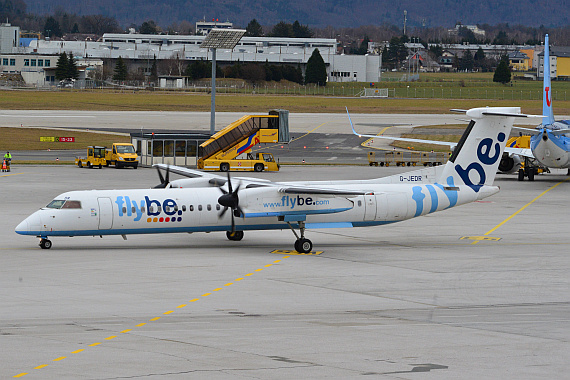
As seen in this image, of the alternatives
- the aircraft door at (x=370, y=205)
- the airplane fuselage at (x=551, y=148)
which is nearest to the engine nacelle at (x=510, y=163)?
the airplane fuselage at (x=551, y=148)

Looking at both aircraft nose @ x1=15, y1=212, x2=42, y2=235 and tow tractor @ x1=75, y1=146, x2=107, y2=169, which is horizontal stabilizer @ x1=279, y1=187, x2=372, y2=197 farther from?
tow tractor @ x1=75, y1=146, x2=107, y2=169

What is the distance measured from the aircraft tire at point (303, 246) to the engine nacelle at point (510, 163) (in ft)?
112

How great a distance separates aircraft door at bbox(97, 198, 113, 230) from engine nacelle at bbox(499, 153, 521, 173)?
39595 millimetres

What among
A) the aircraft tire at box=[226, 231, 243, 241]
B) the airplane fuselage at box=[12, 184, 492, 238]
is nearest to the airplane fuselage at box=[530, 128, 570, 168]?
the airplane fuselage at box=[12, 184, 492, 238]

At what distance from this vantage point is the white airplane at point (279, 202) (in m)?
31.9

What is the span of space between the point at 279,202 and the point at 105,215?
744 cm

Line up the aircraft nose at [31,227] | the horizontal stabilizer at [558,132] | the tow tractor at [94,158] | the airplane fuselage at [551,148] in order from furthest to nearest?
the tow tractor at [94,158]
the airplane fuselage at [551,148]
the horizontal stabilizer at [558,132]
the aircraft nose at [31,227]

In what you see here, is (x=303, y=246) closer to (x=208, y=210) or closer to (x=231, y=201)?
(x=231, y=201)

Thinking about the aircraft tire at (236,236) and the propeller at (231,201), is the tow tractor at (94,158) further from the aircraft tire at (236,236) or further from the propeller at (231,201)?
the propeller at (231,201)

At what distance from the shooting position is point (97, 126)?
10525cm

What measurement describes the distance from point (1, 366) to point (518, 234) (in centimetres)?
2852

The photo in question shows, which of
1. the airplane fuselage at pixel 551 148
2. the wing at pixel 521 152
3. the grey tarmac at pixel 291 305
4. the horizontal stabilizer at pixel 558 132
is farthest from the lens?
the wing at pixel 521 152

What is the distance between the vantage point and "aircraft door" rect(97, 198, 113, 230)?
31.9m

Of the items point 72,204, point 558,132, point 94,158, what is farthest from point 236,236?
point 94,158
